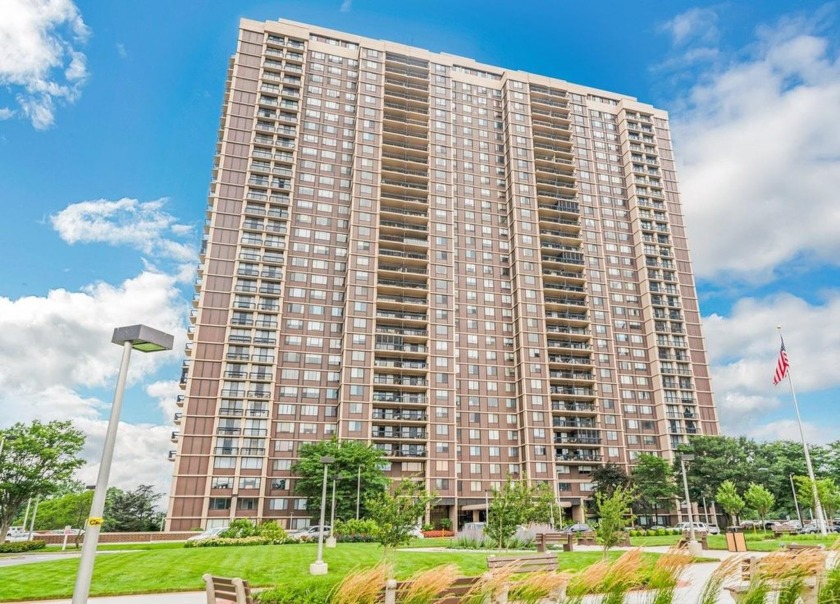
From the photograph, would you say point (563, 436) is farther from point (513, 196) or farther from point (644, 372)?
point (513, 196)

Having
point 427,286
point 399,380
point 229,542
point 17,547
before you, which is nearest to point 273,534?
point 229,542

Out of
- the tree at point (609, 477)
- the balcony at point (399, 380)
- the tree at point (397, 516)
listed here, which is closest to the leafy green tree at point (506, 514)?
the tree at point (397, 516)

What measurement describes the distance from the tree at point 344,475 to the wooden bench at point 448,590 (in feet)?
176

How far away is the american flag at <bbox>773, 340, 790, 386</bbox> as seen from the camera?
144 ft

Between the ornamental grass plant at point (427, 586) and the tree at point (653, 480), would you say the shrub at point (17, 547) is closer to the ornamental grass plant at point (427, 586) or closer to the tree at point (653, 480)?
the ornamental grass plant at point (427, 586)

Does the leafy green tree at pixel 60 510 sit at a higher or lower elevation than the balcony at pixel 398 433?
lower

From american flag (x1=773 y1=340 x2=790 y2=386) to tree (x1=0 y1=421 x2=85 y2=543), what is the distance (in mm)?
61076

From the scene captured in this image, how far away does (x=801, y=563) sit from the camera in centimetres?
803

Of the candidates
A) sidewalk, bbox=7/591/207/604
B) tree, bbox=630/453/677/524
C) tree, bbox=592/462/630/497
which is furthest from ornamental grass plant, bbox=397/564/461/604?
tree, bbox=630/453/677/524

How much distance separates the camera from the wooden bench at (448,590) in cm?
776

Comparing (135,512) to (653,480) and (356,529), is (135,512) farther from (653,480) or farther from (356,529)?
(653,480)

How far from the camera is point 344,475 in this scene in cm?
6009

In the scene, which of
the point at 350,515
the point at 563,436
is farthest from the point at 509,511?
the point at 563,436

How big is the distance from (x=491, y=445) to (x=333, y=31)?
2849 inches
